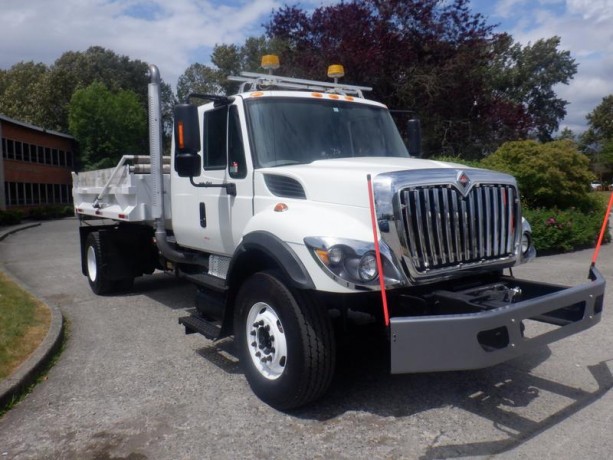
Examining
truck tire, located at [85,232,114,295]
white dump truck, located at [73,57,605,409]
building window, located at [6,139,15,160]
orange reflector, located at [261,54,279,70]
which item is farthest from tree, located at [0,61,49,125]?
white dump truck, located at [73,57,605,409]

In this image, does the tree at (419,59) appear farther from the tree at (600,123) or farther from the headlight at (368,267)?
the tree at (600,123)

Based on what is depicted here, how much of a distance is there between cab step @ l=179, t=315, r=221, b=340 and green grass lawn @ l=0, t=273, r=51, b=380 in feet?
5.32

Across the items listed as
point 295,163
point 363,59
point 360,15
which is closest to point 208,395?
point 295,163

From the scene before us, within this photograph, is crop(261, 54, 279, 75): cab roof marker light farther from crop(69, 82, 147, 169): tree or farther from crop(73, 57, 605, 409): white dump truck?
crop(69, 82, 147, 169): tree

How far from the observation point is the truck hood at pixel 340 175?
4.16 metres

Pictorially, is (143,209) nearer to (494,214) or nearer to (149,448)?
(149,448)

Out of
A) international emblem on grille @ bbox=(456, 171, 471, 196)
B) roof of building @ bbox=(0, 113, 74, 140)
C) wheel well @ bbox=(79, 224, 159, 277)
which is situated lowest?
wheel well @ bbox=(79, 224, 159, 277)

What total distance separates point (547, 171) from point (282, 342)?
33.9 ft

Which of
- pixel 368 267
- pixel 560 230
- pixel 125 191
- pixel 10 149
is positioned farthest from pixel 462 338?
pixel 10 149

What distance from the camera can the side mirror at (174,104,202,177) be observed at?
15.6 feet

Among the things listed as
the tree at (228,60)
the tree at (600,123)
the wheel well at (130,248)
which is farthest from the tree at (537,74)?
the wheel well at (130,248)

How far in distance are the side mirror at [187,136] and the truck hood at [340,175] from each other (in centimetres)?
57

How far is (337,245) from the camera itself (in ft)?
12.5

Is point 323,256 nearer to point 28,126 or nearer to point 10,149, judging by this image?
point 10,149
